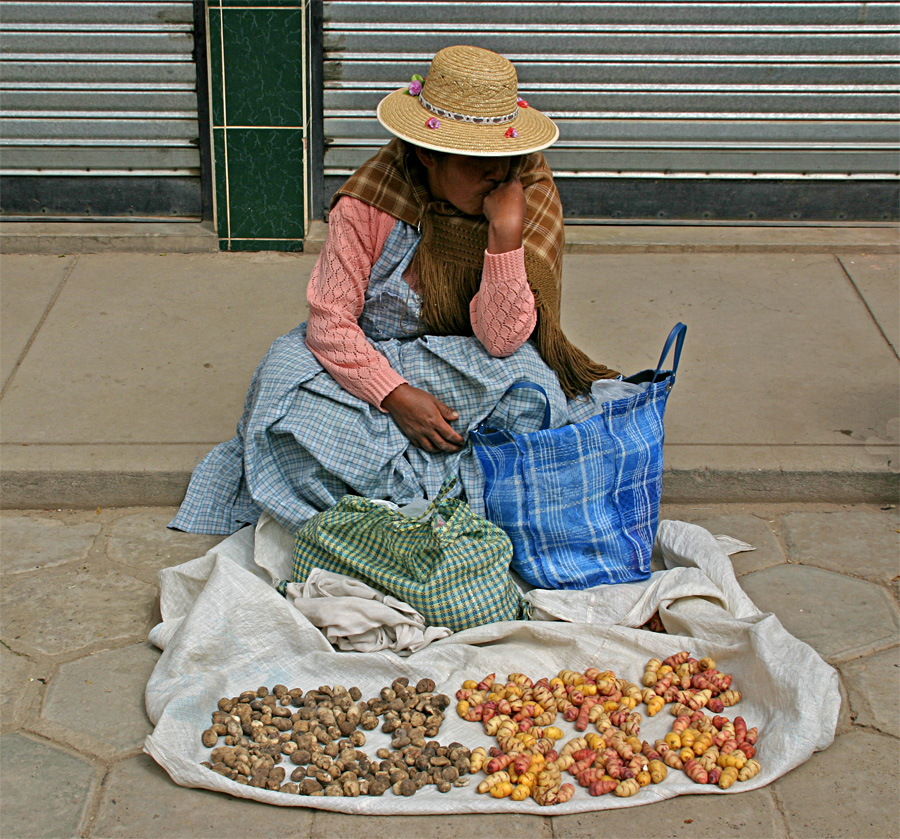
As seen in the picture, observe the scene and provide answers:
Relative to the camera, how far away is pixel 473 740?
8.02 ft

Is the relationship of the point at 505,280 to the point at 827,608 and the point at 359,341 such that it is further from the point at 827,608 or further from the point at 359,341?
the point at 827,608

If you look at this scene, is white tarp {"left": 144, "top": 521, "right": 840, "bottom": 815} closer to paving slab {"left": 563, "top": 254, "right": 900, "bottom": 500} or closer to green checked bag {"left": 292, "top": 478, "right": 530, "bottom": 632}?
green checked bag {"left": 292, "top": 478, "right": 530, "bottom": 632}

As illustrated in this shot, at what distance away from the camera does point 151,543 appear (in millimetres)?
3221

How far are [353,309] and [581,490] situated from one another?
2.89 ft

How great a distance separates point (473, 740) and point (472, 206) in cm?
149

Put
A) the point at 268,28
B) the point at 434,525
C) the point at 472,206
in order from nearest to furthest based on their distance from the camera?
the point at 434,525 < the point at 472,206 < the point at 268,28

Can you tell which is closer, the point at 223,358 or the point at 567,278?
the point at 223,358

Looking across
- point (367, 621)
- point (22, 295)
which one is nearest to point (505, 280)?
point (367, 621)

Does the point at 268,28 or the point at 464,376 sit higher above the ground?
the point at 268,28

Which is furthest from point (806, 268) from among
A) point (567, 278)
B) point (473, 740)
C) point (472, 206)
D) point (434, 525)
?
point (473, 740)

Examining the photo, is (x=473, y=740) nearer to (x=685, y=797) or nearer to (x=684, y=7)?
(x=685, y=797)

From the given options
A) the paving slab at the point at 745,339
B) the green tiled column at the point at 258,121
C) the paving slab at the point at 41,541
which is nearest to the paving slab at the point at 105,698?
the paving slab at the point at 41,541

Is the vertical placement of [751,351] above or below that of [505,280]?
below

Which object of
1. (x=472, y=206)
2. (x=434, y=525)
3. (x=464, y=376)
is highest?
(x=472, y=206)
